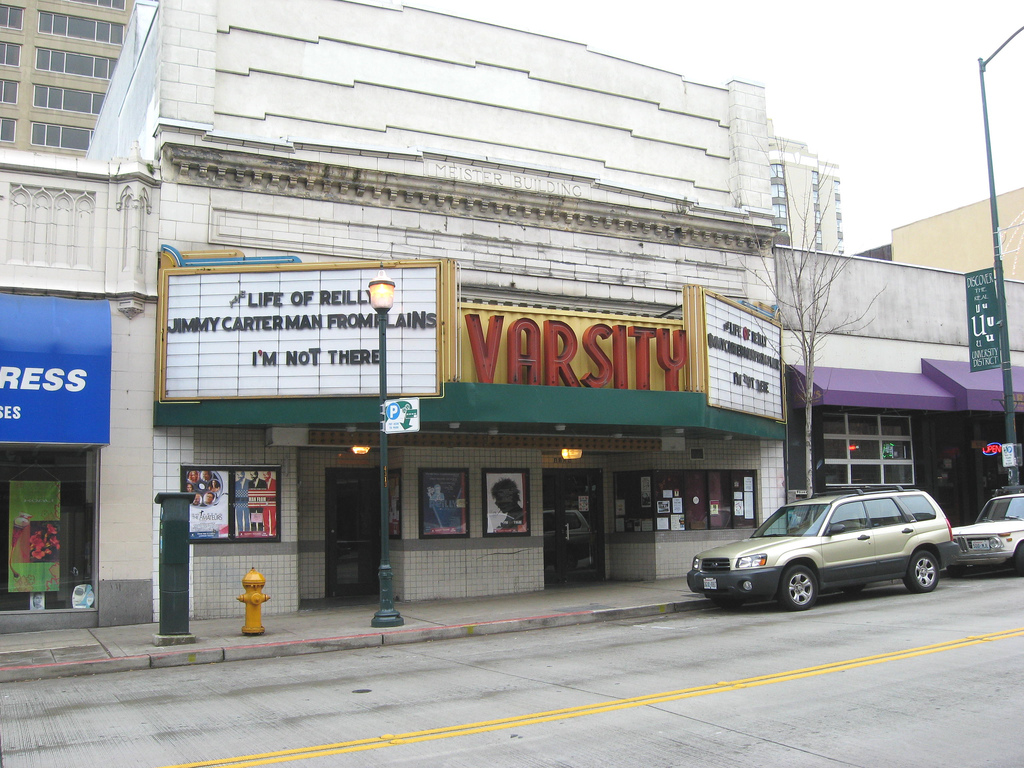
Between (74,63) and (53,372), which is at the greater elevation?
(74,63)

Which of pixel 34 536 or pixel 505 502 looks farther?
pixel 505 502

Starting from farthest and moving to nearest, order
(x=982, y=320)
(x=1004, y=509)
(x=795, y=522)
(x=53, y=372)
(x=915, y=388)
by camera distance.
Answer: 1. (x=915, y=388)
2. (x=982, y=320)
3. (x=1004, y=509)
4. (x=795, y=522)
5. (x=53, y=372)

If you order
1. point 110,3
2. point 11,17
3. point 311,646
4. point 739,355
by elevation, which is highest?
point 110,3

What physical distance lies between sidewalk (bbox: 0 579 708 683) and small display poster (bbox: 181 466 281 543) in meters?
1.36

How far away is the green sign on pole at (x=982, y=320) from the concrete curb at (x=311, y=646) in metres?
12.0

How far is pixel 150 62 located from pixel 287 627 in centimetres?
1081

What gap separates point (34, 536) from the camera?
564 inches

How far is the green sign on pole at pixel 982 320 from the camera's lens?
73.1ft

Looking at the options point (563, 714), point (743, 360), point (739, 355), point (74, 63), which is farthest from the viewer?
point (74, 63)

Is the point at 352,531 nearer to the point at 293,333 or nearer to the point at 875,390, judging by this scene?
the point at 293,333

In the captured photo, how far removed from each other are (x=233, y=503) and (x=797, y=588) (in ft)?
30.4

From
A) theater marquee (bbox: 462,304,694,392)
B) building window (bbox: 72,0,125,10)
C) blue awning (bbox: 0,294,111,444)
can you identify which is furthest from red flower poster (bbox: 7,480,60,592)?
building window (bbox: 72,0,125,10)

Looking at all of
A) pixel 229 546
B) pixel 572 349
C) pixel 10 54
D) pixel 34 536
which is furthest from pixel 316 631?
pixel 10 54

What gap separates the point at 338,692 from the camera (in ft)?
31.0
